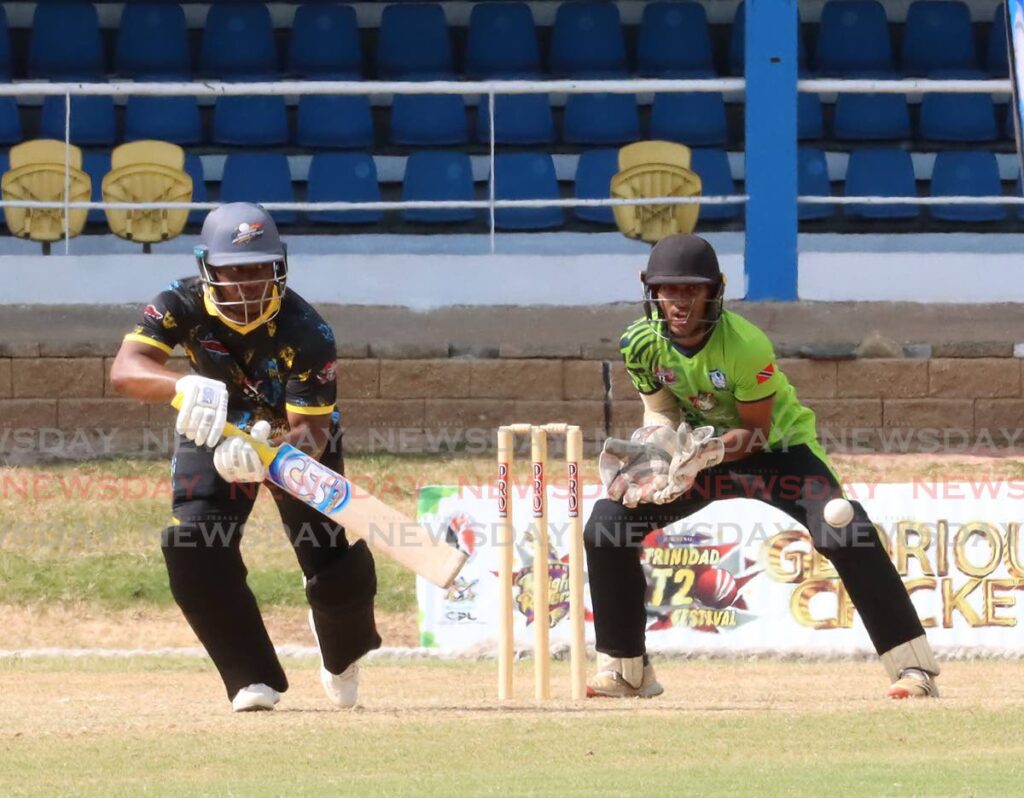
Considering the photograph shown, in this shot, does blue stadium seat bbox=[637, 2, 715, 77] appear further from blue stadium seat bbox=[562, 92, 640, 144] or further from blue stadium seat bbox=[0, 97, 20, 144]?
blue stadium seat bbox=[0, 97, 20, 144]

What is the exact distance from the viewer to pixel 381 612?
1043 centimetres

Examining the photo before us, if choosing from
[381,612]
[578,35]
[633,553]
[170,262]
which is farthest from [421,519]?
[578,35]

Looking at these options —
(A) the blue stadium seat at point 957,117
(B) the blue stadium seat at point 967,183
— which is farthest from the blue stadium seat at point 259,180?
(A) the blue stadium seat at point 957,117

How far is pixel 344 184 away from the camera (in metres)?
14.4

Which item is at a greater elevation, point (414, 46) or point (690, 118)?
point (414, 46)

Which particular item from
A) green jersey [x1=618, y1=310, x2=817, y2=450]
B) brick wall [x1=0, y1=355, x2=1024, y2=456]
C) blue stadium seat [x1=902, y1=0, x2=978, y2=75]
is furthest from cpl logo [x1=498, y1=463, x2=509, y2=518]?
blue stadium seat [x1=902, y1=0, x2=978, y2=75]

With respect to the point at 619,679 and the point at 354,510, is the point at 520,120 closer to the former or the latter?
the point at 619,679

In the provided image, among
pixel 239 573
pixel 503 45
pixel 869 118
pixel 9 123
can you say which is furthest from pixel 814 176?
pixel 239 573

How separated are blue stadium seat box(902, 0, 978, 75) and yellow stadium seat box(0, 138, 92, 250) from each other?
5.91 meters

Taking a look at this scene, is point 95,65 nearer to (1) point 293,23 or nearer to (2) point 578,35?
(1) point 293,23

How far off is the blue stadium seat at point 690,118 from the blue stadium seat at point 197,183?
311 cm

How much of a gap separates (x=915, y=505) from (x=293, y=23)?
7.36 metres

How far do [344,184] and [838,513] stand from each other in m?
8.01

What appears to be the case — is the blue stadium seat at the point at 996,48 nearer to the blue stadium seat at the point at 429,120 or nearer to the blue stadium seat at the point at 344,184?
the blue stadium seat at the point at 429,120
